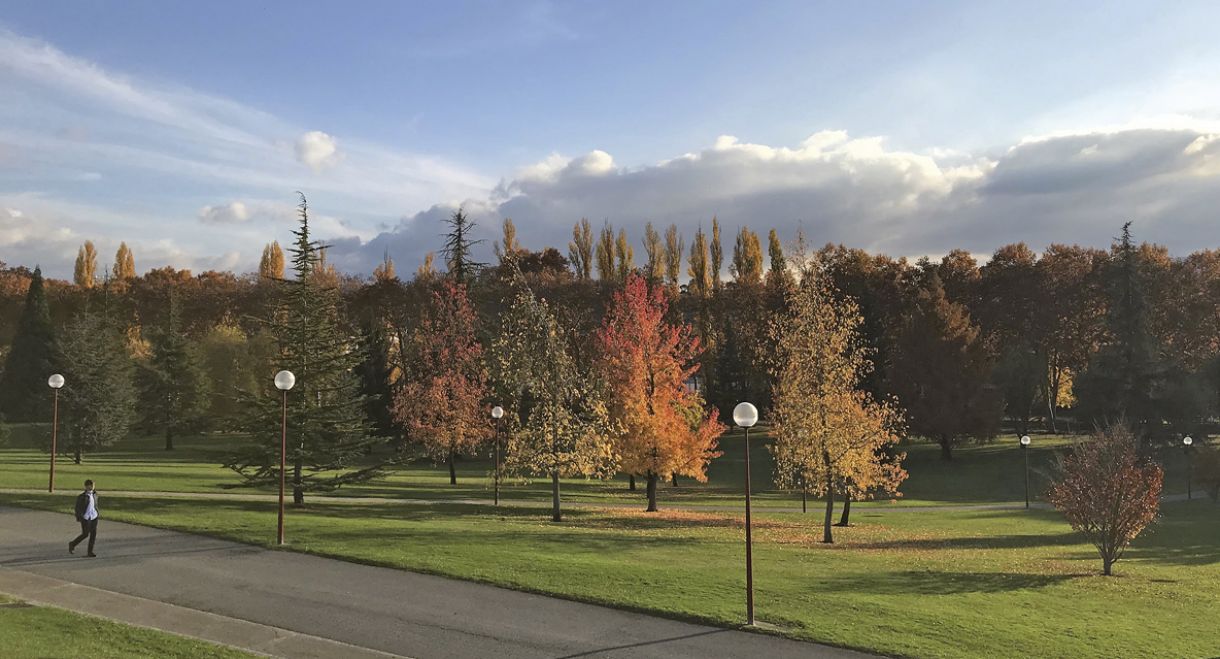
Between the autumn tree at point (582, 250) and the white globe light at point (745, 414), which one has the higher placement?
the autumn tree at point (582, 250)

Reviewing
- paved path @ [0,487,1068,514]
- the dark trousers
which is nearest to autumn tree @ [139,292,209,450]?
paved path @ [0,487,1068,514]

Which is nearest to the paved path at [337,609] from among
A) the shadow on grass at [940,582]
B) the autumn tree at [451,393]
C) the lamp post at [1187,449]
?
the shadow on grass at [940,582]

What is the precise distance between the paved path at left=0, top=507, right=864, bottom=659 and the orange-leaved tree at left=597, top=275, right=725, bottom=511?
16.8m

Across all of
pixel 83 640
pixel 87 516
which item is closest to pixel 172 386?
pixel 87 516

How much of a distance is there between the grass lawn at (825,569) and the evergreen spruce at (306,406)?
158 centimetres

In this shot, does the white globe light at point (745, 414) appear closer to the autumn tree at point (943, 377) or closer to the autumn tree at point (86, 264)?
the autumn tree at point (943, 377)

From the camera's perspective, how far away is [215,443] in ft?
205

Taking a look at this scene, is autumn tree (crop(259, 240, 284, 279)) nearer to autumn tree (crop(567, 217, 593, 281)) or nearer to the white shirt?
autumn tree (crop(567, 217, 593, 281))

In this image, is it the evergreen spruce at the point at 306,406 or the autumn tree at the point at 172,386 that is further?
the autumn tree at the point at 172,386

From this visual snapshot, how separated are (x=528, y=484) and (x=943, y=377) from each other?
31.8 meters

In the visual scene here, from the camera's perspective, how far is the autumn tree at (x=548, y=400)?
27.2 metres

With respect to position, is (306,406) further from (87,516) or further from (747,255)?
(747,255)

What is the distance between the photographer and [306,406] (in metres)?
27.6

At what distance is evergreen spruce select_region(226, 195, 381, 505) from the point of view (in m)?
27.0
